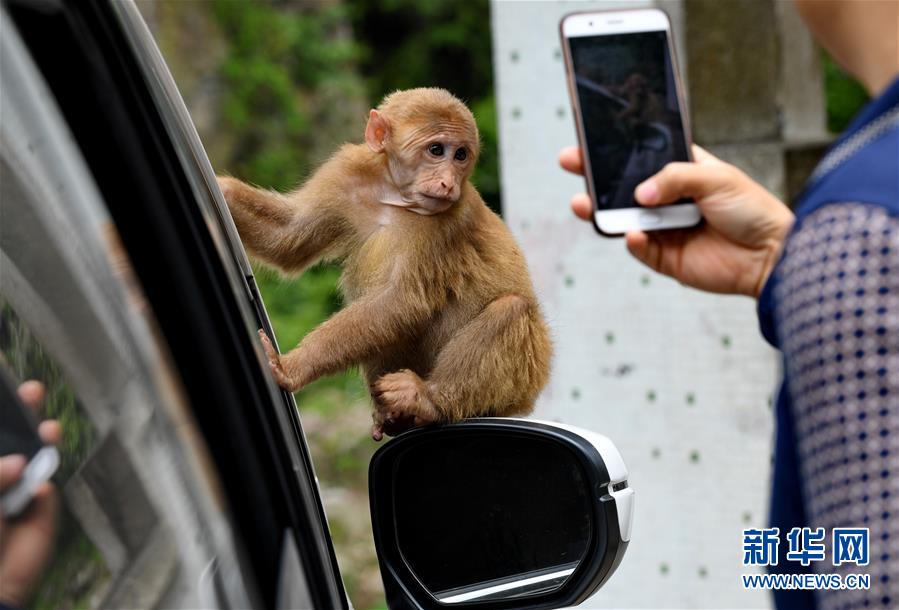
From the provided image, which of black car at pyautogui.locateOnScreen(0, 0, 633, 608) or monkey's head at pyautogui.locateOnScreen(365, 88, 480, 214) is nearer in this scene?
black car at pyautogui.locateOnScreen(0, 0, 633, 608)

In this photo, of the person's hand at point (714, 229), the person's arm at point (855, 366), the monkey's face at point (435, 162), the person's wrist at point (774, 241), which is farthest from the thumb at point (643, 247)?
the person's arm at point (855, 366)

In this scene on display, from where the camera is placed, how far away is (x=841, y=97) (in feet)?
28.2

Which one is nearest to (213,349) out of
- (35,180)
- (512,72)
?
(35,180)

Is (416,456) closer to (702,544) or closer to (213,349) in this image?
(213,349)

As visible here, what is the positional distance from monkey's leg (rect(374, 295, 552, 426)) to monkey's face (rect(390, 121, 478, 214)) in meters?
0.26

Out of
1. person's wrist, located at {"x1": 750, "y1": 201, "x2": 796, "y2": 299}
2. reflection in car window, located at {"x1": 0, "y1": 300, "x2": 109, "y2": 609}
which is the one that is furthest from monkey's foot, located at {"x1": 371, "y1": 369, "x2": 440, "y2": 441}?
reflection in car window, located at {"x1": 0, "y1": 300, "x2": 109, "y2": 609}

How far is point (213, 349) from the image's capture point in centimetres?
153

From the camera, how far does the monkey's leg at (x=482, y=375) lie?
1.97 m

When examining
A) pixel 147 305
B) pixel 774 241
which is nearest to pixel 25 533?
pixel 147 305

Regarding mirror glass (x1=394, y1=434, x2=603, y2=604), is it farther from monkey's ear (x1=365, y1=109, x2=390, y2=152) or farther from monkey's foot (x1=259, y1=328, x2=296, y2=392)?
monkey's ear (x1=365, y1=109, x2=390, y2=152)

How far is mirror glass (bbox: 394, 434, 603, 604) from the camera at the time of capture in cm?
169

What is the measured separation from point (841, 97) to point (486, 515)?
7758 millimetres

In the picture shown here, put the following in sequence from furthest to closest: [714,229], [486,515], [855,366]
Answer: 1. [714,229]
2. [486,515]
3. [855,366]

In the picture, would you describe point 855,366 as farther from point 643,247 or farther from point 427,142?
point 427,142
